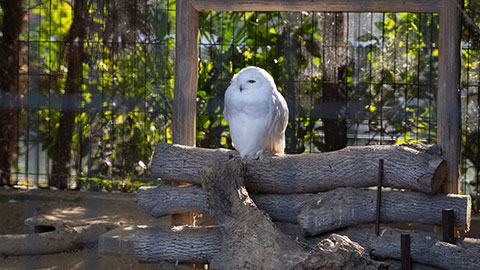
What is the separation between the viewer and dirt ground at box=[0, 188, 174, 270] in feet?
10.6

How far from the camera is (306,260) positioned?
6.41 ft

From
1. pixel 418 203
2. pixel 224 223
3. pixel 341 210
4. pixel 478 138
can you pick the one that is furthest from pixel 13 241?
pixel 478 138

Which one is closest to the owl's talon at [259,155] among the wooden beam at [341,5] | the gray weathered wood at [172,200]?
the gray weathered wood at [172,200]

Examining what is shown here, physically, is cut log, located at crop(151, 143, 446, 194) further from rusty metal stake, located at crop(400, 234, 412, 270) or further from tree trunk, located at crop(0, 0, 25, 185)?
tree trunk, located at crop(0, 0, 25, 185)

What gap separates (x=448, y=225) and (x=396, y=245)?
22cm

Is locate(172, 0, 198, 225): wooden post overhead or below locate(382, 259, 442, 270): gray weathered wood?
overhead

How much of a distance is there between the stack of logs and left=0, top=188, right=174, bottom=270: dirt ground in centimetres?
75

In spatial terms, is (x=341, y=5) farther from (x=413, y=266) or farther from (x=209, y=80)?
(x=209, y=80)

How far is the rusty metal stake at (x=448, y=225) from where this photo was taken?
7.54 feet

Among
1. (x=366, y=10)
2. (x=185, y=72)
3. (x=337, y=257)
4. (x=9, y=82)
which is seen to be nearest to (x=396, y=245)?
(x=337, y=257)

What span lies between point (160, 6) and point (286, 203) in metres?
2.30

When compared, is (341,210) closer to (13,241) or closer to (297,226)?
(297,226)

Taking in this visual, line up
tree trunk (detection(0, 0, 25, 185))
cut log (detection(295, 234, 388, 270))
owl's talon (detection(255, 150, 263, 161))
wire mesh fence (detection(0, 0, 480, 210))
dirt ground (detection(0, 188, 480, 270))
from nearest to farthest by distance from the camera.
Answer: cut log (detection(295, 234, 388, 270)) < owl's talon (detection(255, 150, 263, 161)) < dirt ground (detection(0, 188, 480, 270)) < wire mesh fence (detection(0, 0, 480, 210)) < tree trunk (detection(0, 0, 25, 185))

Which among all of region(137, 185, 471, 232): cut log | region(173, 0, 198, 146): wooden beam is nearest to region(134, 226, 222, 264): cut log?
region(137, 185, 471, 232): cut log
